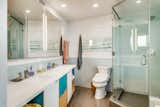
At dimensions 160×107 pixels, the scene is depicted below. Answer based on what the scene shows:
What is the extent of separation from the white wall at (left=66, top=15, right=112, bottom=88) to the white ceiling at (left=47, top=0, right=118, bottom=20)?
0.26 m

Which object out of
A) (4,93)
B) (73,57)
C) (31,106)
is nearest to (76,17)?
(73,57)

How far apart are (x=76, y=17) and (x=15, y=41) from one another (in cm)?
248

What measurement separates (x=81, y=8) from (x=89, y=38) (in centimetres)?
111

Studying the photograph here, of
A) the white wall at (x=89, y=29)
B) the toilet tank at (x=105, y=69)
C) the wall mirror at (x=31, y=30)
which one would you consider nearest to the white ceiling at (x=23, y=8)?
the wall mirror at (x=31, y=30)

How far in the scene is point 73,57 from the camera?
4340 mm

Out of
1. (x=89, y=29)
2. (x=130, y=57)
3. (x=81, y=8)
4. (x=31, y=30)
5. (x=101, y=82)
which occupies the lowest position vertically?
(x=101, y=82)

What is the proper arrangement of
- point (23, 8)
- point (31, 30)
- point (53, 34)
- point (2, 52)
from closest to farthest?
point (2, 52), point (23, 8), point (31, 30), point (53, 34)

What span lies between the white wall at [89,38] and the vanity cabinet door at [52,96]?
2202mm

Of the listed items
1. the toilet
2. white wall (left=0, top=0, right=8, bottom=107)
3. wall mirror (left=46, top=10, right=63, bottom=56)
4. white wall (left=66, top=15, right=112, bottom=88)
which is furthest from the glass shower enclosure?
white wall (left=0, top=0, right=8, bottom=107)

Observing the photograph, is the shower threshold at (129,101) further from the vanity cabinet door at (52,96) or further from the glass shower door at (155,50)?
the vanity cabinet door at (52,96)

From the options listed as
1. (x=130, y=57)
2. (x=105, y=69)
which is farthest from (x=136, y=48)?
(x=105, y=69)

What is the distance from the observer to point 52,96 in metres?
1.80

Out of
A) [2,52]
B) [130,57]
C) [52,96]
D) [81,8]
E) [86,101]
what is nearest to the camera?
[2,52]

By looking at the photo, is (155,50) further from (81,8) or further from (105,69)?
(81,8)
